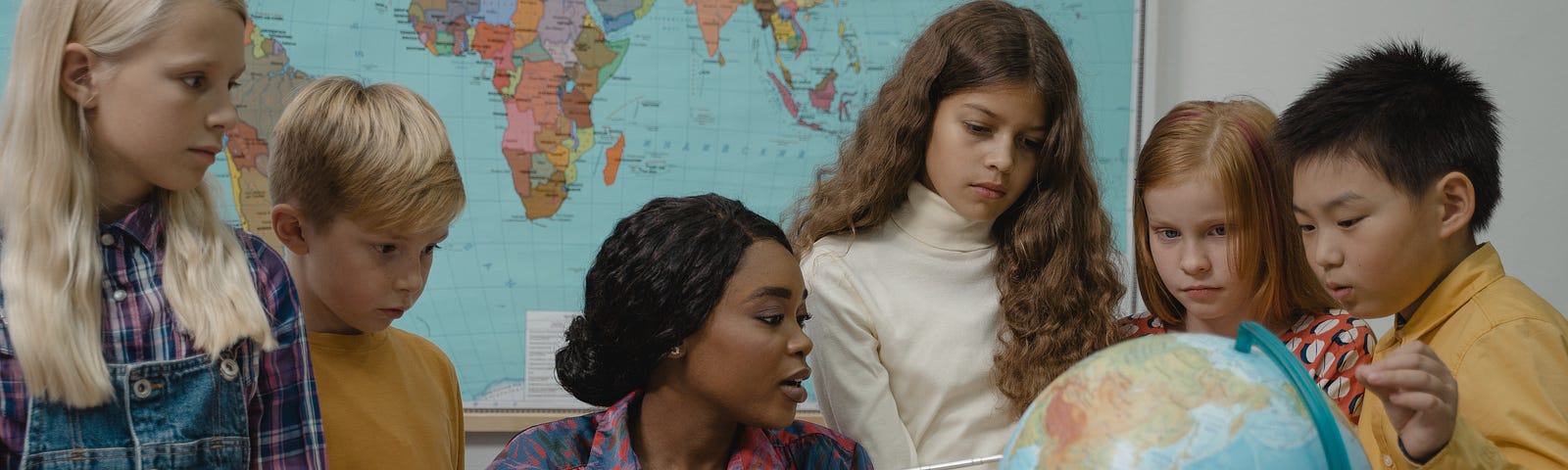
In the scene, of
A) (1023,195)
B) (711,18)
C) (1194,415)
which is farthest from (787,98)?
(1194,415)

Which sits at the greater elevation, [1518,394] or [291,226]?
[291,226]

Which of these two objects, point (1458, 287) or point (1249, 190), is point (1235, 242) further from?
point (1458, 287)

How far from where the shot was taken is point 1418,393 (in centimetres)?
96

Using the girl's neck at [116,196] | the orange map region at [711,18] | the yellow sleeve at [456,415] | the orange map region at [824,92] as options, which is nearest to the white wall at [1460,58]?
the orange map region at [824,92]

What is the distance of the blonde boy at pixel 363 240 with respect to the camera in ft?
4.51

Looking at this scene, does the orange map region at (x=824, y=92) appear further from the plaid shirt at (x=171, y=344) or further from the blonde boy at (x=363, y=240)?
the plaid shirt at (x=171, y=344)

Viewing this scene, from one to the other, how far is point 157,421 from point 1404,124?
4.07ft

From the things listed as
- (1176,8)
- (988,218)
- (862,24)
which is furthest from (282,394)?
(1176,8)

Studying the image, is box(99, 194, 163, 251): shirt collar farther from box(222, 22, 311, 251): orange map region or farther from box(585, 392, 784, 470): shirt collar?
box(222, 22, 311, 251): orange map region

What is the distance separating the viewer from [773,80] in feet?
7.55

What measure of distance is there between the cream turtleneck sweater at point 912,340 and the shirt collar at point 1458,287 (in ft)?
Result: 1.56

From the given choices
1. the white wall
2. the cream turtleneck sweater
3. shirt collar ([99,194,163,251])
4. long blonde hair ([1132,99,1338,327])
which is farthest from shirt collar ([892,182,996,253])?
the white wall

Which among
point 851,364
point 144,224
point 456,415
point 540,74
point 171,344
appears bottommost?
point 456,415

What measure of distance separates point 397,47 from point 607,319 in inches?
43.8
